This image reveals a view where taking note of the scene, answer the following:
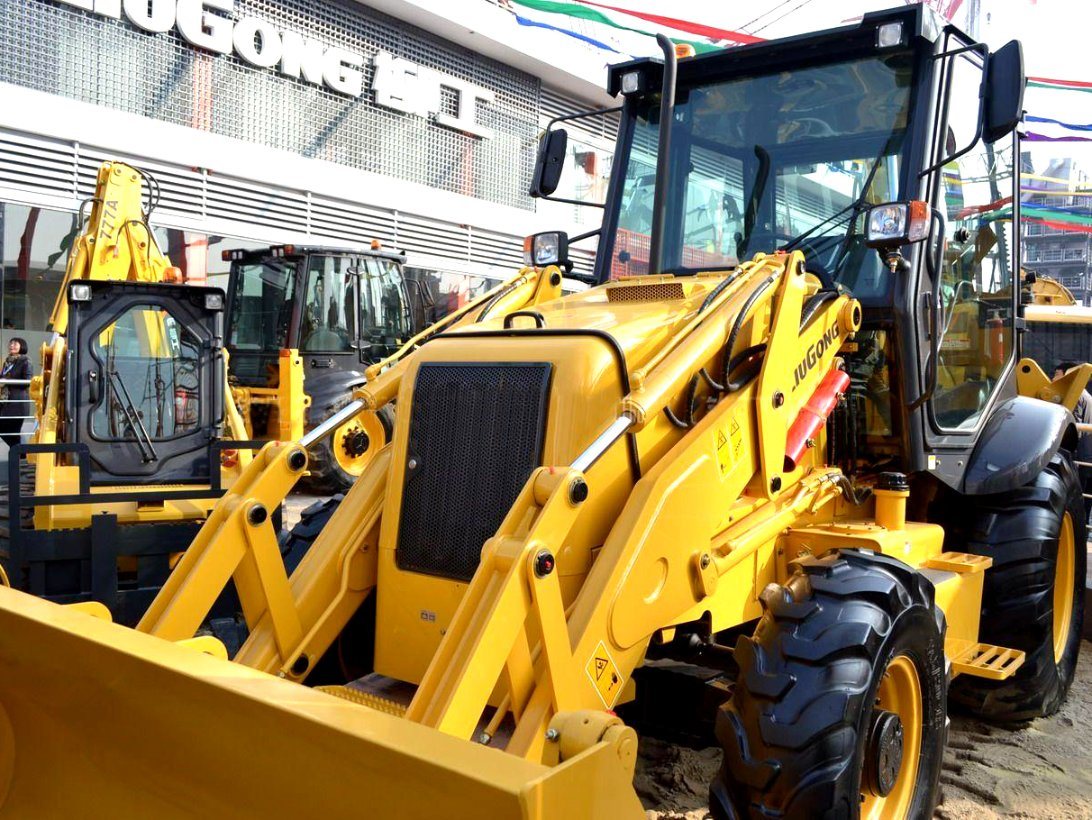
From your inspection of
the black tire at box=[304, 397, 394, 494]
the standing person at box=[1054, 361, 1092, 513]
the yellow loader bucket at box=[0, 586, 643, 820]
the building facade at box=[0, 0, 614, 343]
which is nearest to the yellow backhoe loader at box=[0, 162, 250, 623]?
the black tire at box=[304, 397, 394, 494]

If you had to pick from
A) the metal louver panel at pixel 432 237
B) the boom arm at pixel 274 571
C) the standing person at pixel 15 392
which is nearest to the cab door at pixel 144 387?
the boom arm at pixel 274 571

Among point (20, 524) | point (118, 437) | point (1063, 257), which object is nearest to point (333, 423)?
point (20, 524)

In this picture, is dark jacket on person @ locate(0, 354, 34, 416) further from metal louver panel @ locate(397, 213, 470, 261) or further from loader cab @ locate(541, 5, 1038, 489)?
loader cab @ locate(541, 5, 1038, 489)

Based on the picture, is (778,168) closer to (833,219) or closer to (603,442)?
(833,219)

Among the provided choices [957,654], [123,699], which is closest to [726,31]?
[957,654]

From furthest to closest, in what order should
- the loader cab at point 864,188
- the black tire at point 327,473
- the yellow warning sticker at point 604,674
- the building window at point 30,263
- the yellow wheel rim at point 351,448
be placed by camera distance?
the building window at point 30,263 < the yellow wheel rim at point 351,448 < the black tire at point 327,473 < the loader cab at point 864,188 < the yellow warning sticker at point 604,674

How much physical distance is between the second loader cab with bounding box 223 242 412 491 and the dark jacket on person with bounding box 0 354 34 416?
256 centimetres

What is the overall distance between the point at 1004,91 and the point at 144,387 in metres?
5.72

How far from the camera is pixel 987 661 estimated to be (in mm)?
4309

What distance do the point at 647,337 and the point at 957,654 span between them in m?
1.90

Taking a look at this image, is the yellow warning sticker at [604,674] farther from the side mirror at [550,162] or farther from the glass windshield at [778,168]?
the side mirror at [550,162]

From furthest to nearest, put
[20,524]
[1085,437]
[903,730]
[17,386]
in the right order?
[17,386]
[1085,437]
[20,524]
[903,730]

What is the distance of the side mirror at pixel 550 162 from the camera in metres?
5.11

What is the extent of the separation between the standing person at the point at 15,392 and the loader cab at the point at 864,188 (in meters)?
9.78
